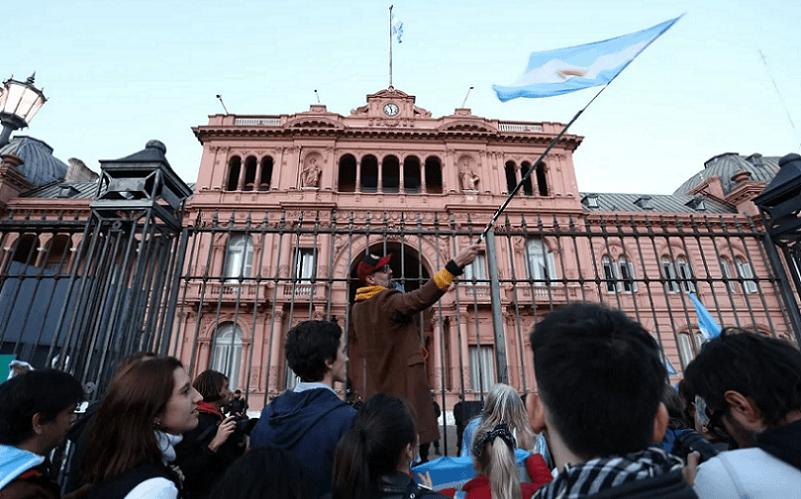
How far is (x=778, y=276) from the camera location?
4840 millimetres

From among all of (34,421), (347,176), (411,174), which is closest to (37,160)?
(347,176)

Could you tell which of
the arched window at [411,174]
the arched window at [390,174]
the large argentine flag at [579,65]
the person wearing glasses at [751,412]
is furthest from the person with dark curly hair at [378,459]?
the arched window at [411,174]

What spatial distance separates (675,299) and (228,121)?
24.3m

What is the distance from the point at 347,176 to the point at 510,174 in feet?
30.3

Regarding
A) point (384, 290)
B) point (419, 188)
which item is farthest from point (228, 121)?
point (384, 290)

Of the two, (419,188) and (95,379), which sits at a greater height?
(419,188)

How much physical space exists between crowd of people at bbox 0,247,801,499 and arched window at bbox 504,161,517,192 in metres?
20.2

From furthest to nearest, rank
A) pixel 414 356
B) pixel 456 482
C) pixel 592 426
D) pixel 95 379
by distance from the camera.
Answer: pixel 95 379, pixel 456 482, pixel 414 356, pixel 592 426

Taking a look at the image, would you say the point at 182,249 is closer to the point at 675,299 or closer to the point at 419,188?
the point at 419,188

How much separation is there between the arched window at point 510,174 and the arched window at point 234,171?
14.6 meters

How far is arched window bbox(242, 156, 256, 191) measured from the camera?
2133 centimetres

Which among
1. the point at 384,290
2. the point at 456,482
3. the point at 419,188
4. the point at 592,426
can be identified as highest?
the point at 419,188

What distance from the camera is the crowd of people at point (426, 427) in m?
1.08

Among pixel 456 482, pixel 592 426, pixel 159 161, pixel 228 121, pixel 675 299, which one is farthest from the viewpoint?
pixel 228 121
